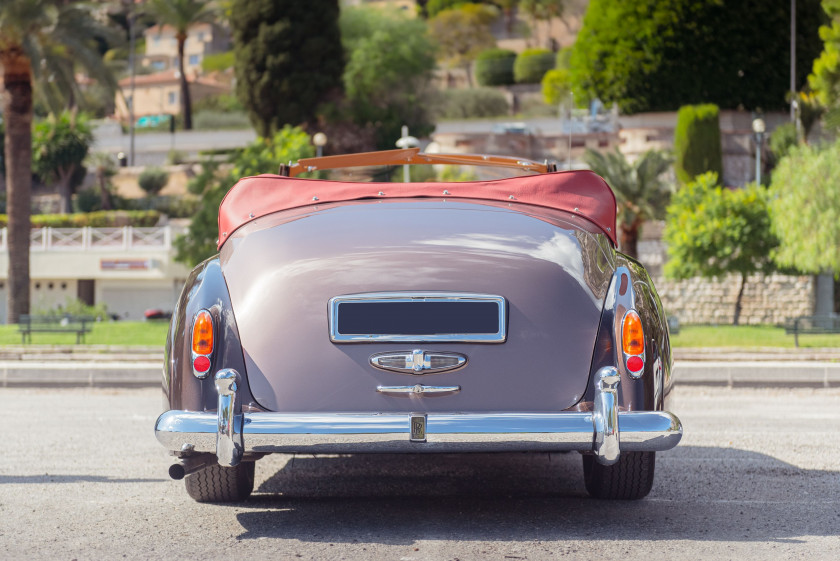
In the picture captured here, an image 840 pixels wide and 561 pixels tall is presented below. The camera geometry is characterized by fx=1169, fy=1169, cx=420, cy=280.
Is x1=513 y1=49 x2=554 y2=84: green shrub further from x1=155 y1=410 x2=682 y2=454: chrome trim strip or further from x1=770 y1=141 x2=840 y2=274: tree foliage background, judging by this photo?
x1=155 y1=410 x2=682 y2=454: chrome trim strip

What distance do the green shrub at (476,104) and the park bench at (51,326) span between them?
67600 millimetres

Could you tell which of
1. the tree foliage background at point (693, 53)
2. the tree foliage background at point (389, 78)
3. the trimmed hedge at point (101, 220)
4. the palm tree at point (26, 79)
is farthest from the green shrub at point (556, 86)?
the palm tree at point (26, 79)

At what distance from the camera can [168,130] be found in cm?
9419

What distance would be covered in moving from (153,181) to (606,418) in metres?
72.4

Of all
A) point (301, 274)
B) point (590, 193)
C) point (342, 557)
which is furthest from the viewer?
point (590, 193)

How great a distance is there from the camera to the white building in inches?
1925

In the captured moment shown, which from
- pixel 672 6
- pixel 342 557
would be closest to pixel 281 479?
pixel 342 557

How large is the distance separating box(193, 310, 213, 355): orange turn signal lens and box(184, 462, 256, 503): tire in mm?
790

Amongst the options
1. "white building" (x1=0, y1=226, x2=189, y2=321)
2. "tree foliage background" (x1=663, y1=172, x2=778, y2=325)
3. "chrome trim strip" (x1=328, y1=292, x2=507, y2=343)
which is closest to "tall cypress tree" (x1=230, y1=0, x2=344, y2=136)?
"white building" (x1=0, y1=226, x2=189, y2=321)

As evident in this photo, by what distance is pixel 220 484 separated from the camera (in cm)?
533

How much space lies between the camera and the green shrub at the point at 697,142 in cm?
4728

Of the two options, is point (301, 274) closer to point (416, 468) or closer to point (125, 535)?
point (125, 535)

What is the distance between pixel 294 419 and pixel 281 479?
1.98 metres

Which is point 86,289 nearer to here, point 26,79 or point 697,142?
point 26,79
